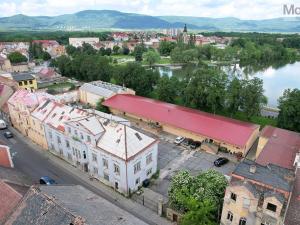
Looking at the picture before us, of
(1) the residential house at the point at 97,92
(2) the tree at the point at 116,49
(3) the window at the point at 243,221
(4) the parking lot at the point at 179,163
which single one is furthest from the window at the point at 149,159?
(2) the tree at the point at 116,49

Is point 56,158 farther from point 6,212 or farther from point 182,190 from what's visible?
point 182,190

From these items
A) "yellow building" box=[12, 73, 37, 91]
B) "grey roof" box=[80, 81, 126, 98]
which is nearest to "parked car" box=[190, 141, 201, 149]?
"grey roof" box=[80, 81, 126, 98]

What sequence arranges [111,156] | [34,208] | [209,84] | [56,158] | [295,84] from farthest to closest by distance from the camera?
[295,84]
[209,84]
[56,158]
[111,156]
[34,208]

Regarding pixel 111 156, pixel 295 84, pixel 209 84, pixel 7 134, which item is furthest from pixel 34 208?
pixel 295 84

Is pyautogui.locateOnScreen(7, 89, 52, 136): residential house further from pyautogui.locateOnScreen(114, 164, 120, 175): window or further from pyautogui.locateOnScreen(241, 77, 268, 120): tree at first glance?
pyautogui.locateOnScreen(241, 77, 268, 120): tree

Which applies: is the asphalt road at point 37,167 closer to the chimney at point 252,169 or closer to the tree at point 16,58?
the chimney at point 252,169

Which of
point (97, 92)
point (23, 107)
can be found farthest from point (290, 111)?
point (23, 107)
